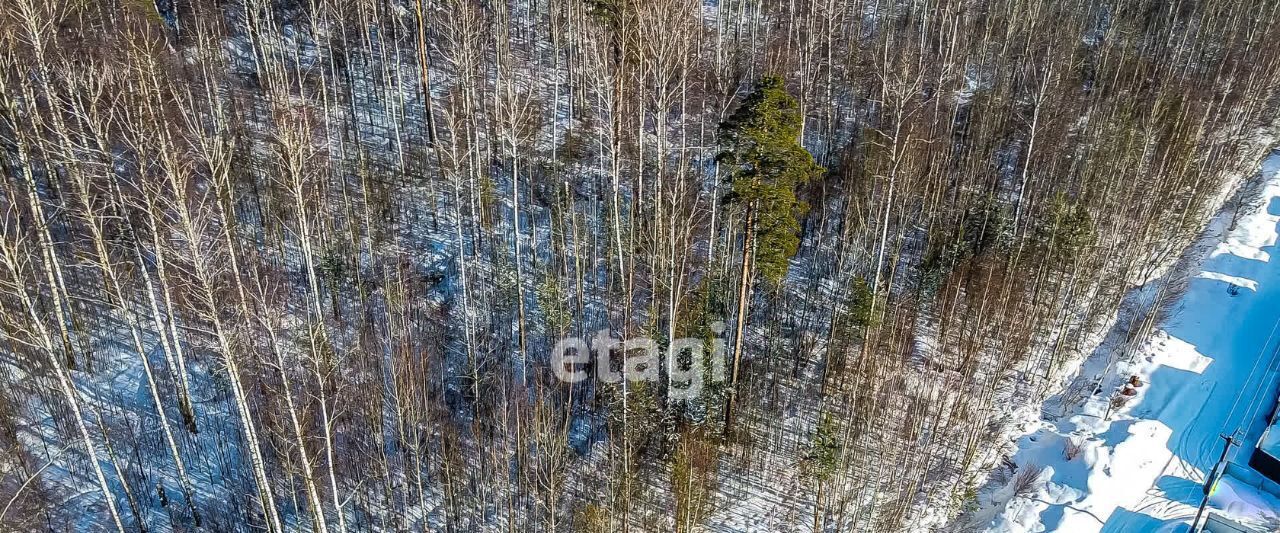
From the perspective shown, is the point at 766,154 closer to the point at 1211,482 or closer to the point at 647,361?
the point at 647,361

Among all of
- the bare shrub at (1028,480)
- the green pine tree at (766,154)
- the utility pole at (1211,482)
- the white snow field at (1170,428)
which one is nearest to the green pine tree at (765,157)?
the green pine tree at (766,154)

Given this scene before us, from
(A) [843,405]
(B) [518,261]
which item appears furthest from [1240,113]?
(B) [518,261]

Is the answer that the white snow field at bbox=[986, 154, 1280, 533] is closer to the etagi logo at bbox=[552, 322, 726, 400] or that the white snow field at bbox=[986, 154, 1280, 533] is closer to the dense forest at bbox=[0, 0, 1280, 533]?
the dense forest at bbox=[0, 0, 1280, 533]

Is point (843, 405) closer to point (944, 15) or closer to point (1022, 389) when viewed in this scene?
point (1022, 389)

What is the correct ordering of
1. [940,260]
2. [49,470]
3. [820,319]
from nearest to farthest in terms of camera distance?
1. [49,470]
2. [820,319]
3. [940,260]

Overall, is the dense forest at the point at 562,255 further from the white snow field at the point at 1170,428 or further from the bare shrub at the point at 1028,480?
the white snow field at the point at 1170,428

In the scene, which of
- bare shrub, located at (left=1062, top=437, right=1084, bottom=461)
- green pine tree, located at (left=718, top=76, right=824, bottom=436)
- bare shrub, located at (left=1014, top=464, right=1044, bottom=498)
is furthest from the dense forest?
bare shrub, located at (left=1062, top=437, right=1084, bottom=461)

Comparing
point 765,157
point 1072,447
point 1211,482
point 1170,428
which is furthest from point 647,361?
point 1170,428
